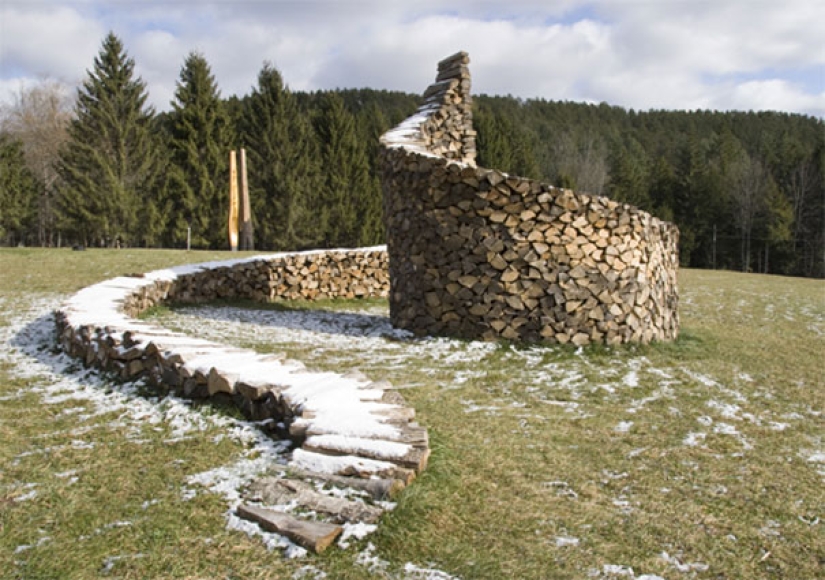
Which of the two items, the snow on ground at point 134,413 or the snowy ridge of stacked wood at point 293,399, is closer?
the snowy ridge of stacked wood at point 293,399

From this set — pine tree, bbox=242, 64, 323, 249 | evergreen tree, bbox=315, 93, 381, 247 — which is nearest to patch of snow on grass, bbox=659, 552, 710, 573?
pine tree, bbox=242, 64, 323, 249

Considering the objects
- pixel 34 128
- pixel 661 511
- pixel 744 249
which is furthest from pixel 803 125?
pixel 661 511

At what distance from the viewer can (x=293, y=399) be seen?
3654mm

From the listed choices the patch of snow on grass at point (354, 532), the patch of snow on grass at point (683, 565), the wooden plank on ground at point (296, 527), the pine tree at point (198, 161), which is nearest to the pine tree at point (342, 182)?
the pine tree at point (198, 161)

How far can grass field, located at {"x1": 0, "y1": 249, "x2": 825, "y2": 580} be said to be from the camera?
234 cm

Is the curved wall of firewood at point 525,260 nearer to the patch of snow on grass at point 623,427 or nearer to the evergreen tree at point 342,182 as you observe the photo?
the patch of snow on grass at point 623,427

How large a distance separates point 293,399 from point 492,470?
126cm

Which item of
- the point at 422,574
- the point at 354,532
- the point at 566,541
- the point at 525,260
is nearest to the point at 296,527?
the point at 354,532

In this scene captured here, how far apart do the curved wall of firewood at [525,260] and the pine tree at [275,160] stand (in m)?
24.9

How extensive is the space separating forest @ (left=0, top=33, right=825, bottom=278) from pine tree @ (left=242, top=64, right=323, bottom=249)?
2.8 inches

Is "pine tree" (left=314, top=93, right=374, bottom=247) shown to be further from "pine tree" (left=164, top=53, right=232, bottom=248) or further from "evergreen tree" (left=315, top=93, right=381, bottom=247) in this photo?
"pine tree" (left=164, top=53, right=232, bottom=248)

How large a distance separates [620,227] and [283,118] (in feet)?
89.1

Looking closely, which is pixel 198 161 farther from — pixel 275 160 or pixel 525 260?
pixel 525 260

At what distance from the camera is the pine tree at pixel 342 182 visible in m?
33.6
